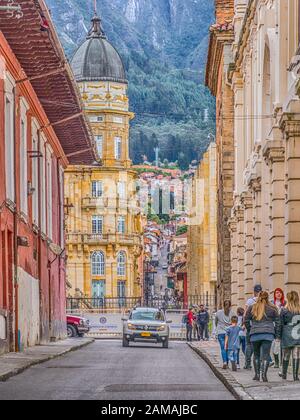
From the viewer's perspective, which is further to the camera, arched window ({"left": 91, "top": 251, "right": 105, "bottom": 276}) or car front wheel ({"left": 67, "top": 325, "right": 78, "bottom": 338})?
arched window ({"left": 91, "top": 251, "right": 105, "bottom": 276})

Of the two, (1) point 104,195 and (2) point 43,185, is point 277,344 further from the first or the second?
(1) point 104,195

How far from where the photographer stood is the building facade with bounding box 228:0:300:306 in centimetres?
2941

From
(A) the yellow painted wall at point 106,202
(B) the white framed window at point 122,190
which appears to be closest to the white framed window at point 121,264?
(A) the yellow painted wall at point 106,202

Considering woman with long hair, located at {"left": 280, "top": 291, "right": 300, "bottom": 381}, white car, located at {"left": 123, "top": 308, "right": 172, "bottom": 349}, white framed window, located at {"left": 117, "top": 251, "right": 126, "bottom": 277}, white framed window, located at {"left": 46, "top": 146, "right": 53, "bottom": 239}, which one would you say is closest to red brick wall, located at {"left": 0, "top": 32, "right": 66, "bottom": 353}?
white framed window, located at {"left": 46, "top": 146, "right": 53, "bottom": 239}

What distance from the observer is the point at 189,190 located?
12212 cm

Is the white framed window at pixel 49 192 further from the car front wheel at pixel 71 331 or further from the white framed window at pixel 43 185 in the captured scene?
the car front wheel at pixel 71 331

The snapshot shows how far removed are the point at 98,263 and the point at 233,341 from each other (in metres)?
103

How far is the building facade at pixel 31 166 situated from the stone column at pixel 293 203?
678 cm

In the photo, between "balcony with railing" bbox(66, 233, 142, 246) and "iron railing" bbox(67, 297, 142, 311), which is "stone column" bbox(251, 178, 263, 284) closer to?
"iron railing" bbox(67, 297, 142, 311)

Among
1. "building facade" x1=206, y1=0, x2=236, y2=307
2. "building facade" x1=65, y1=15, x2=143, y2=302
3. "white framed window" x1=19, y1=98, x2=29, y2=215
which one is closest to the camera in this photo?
"white framed window" x1=19, y1=98, x2=29, y2=215

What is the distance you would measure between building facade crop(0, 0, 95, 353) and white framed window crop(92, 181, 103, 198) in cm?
6991

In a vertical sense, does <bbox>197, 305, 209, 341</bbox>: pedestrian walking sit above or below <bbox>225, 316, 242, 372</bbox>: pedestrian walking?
below
